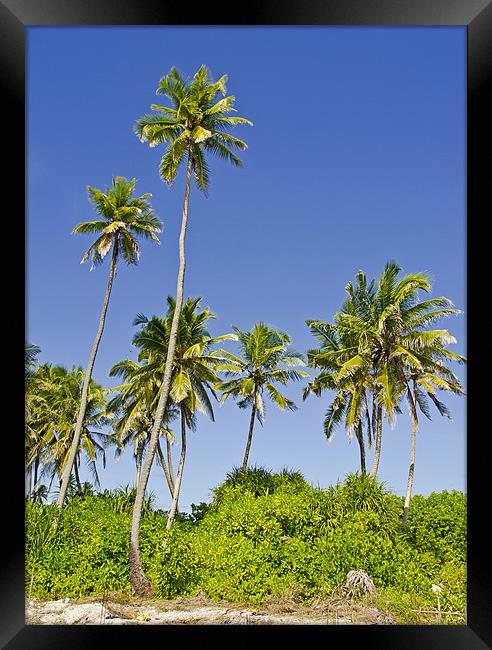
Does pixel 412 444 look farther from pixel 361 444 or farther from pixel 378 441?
pixel 361 444

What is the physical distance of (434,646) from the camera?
2928 millimetres

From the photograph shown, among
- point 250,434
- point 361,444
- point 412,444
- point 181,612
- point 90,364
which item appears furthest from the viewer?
point 250,434

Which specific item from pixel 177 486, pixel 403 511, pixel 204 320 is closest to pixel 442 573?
pixel 403 511

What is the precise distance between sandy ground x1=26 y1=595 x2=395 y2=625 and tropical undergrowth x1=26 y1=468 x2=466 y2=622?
0.28 m

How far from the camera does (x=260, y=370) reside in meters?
14.7

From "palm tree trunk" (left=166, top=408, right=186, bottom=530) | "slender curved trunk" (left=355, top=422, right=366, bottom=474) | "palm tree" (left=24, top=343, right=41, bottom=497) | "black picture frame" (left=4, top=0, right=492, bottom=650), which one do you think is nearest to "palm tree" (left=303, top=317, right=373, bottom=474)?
"slender curved trunk" (left=355, top=422, right=366, bottom=474)

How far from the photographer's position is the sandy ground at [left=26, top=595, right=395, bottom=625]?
928 centimetres

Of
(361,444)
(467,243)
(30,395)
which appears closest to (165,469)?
(30,395)

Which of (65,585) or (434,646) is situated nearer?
(434,646)

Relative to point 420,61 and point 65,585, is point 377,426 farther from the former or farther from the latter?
point 420,61

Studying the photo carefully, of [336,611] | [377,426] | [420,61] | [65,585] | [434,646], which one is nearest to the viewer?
[434,646]

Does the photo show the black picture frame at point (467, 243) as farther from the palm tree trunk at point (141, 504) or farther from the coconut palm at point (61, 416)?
the coconut palm at point (61, 416)

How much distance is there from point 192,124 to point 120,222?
212cm

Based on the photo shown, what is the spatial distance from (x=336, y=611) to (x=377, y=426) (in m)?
4.82
